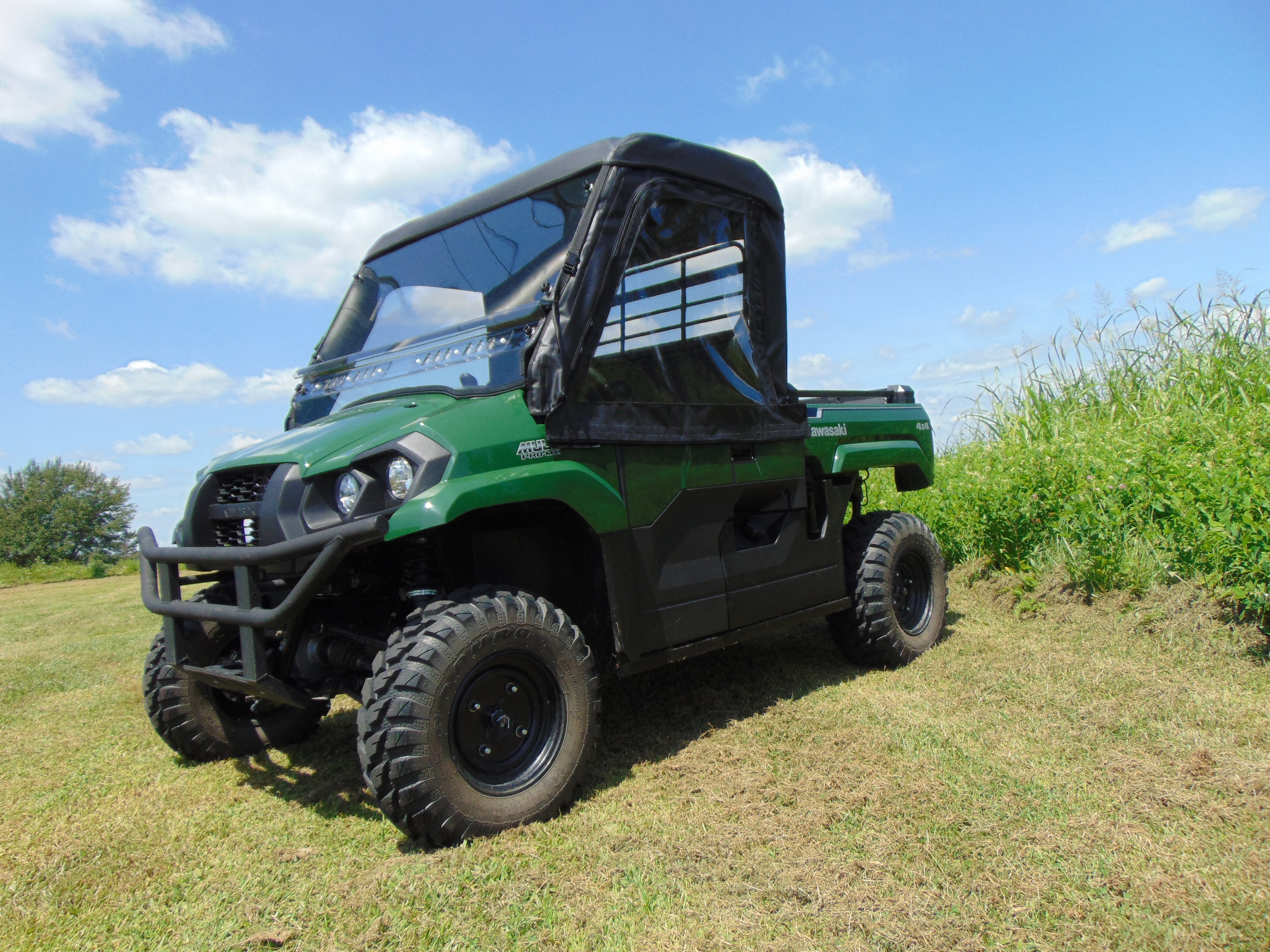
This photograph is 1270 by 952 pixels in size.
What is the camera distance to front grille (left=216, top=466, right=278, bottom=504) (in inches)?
128

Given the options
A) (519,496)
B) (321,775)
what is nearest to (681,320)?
(519,496)

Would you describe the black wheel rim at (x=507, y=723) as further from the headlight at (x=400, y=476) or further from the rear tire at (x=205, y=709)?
the rear tire at (x=205, y=709)

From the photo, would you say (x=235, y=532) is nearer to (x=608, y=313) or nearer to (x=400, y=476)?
(x=400, y=476)

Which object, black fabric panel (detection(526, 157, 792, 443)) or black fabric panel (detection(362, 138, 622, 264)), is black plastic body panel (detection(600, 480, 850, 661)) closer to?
black fabric panel (detection(526, 157, 792, 443))

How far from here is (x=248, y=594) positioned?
118 inches

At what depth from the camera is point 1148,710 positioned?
3.99 metres

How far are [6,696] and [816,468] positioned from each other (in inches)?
195

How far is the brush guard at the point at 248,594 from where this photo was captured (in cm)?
280

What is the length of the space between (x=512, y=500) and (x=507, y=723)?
79cm

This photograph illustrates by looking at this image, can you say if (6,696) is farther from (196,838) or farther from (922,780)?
(922,780)

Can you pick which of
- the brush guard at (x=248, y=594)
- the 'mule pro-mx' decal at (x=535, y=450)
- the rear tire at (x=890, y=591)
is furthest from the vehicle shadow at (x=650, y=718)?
the 'mule pro-mx' decal at (x=535, y=450)

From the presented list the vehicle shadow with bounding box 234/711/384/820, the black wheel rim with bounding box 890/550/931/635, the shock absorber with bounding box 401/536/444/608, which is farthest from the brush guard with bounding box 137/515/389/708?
the black wheel rim with bounding box 890/550/931/635

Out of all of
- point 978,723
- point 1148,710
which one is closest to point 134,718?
point 978,723

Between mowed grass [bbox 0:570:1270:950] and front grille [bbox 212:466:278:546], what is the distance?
105 centimetres
